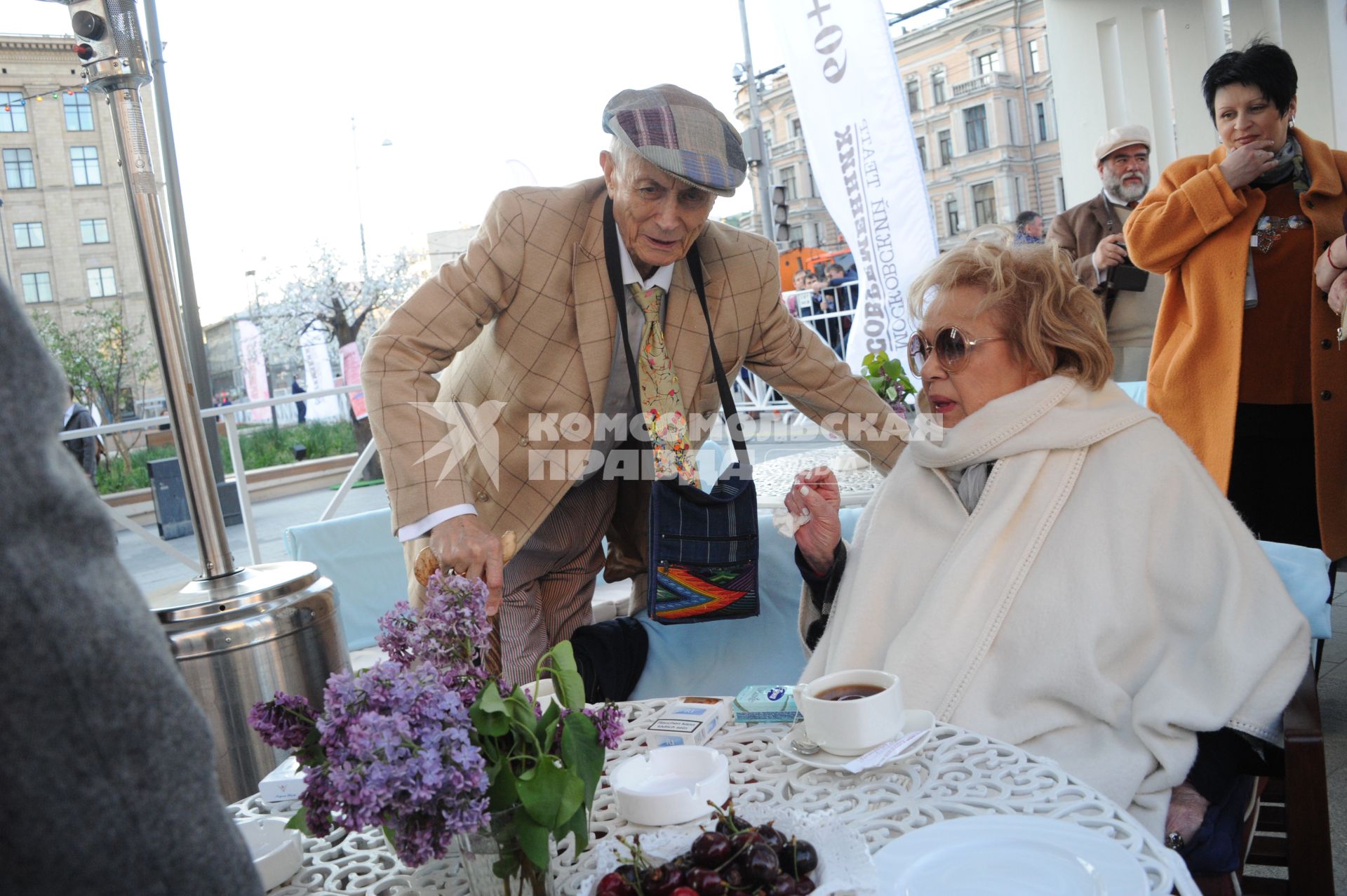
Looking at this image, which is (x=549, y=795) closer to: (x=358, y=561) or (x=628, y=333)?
(x=628, y=333)

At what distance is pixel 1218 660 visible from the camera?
61.1 inches

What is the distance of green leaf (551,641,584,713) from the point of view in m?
1.05

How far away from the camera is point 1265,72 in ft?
9.77

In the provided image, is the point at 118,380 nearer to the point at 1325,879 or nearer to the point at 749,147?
the point at 749,147

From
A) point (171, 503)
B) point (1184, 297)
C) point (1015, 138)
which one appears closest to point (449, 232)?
point (171, 503)

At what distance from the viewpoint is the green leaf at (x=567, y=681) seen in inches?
41.5

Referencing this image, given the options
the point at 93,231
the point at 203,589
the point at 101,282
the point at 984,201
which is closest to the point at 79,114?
the point at 93,231

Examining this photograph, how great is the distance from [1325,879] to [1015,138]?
4854cm

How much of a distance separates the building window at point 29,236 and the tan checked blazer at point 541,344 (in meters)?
23.9

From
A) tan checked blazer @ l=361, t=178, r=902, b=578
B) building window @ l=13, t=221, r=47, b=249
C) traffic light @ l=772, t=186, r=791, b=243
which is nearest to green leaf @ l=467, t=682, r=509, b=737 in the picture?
tan checked blazer @ l=361, t=178, r=902, b=578

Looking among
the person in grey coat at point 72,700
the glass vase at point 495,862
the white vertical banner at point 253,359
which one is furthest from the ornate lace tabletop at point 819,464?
the white vertical banner at point 253,359

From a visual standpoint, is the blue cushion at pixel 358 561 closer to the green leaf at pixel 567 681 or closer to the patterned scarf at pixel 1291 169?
the green leaf at pixel 567 681

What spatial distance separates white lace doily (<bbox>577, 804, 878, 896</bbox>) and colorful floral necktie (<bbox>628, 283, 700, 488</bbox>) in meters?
1.32

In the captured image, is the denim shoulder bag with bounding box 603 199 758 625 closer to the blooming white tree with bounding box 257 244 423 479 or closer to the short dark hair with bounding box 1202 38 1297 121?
the short dark hair with bounding box 1202 38 1297 121
